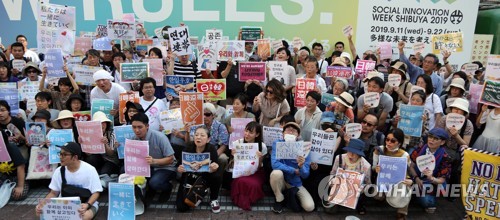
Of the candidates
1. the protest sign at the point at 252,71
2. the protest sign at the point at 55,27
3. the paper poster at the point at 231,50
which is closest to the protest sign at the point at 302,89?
the protest sign at the point at 252,71

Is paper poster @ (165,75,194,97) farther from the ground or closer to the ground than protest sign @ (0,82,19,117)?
farther from the ground

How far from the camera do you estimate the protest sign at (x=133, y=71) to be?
20.2 feet

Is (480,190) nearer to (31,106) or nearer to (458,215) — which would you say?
(458,215)

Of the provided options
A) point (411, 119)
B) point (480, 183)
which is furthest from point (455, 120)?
point (480, 183)

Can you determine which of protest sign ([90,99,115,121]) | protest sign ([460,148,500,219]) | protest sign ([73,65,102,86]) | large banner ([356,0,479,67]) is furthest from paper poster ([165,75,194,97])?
large banner ([356,0,479,67])

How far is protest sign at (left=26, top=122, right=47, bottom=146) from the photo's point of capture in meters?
5.24

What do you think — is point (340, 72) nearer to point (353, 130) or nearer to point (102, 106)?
point (353, 130)

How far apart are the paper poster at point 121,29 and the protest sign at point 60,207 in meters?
4.59

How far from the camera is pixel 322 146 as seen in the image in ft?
16.6

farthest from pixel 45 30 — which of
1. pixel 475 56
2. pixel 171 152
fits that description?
pixel 475 56

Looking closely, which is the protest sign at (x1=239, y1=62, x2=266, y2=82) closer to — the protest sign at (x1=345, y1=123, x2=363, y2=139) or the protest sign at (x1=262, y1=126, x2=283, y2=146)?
the protest sign at (x1=262, y1=126, x2=283, y2=146)

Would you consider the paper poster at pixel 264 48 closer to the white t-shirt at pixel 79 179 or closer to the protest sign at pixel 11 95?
the white t-shirt at pixel 79 179

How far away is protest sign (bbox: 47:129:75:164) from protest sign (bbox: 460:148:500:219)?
536 centimetres

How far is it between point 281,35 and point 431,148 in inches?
263
